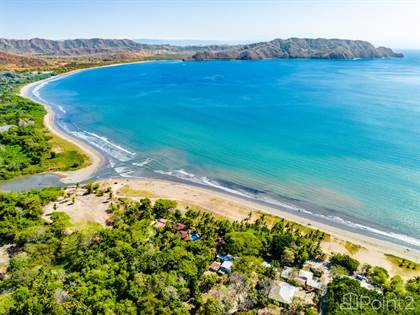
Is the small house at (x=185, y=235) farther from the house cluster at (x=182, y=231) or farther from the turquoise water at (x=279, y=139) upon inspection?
the turquoise water at (x=279, y=139)

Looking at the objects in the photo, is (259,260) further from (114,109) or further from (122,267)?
(114,109)

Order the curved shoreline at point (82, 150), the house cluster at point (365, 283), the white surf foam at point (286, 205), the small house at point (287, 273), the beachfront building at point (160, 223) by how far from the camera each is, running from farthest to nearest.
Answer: the curved shoreline at point (82, 150) → the white surf foam at point (286, 205) → the beachfront building at point (160, 223) → the small house at point (287, 273) → the house cluster at point (365, 283)

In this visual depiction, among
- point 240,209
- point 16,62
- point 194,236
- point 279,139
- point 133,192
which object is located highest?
point 16,62

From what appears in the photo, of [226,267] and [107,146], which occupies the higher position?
[107,146]

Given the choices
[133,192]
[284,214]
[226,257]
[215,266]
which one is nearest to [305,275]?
[226,257]

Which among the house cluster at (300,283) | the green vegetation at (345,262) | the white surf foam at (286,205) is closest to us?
the house cluster at (300,283)

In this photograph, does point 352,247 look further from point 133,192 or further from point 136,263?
point 133,192

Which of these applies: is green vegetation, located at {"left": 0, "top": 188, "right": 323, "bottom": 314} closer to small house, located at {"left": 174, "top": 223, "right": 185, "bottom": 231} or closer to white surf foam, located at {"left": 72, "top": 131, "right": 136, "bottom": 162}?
small house, located at {"left": 174, "top": 223, "right": 185, "bottom": 231}

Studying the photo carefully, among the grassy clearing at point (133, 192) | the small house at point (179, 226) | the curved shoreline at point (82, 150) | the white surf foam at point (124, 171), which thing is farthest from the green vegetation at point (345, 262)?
the curved shoreline at point (82, 150)
